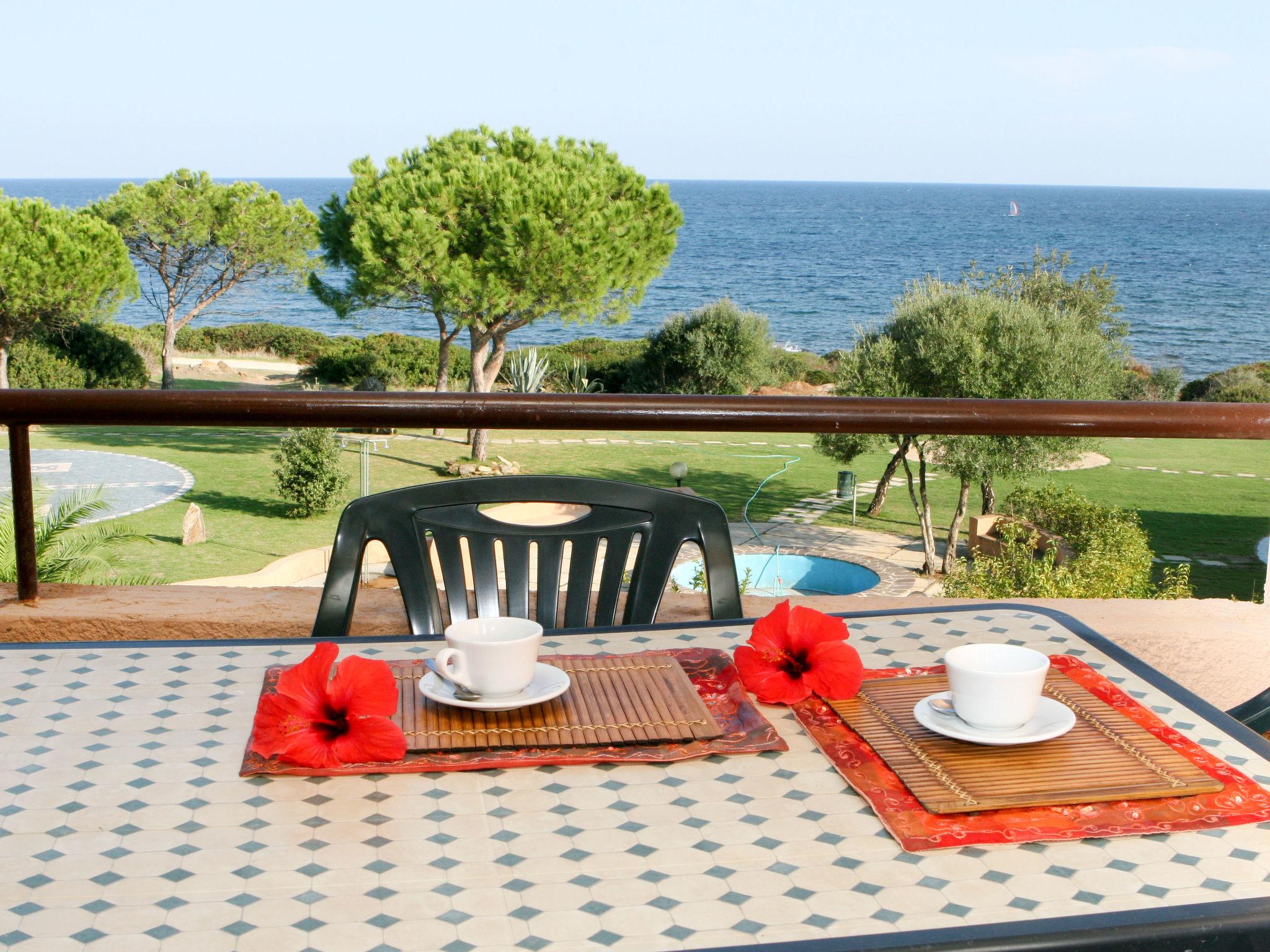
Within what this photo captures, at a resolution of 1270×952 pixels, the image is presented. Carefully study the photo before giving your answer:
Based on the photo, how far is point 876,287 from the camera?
48969 mm

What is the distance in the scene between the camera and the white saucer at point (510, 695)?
34.8 inches

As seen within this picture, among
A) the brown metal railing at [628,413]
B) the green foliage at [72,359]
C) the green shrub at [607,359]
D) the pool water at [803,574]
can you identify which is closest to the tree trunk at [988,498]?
the pool water at [803,574]

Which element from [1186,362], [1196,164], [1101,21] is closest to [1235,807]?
[1186,362]

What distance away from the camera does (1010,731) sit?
2.77 feet

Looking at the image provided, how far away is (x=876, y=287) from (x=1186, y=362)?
16.0m

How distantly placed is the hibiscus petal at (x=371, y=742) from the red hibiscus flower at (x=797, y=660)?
305 mm

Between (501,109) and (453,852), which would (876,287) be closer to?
(501,109)

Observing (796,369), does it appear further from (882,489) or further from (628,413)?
(628,413)

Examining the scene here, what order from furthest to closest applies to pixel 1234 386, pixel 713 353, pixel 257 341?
pixel 257 341 < pixel 1234 386 < pixel 713 353

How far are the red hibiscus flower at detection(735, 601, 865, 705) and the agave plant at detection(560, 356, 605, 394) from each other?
67.7 feet

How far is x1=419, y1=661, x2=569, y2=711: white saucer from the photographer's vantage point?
2.90ft

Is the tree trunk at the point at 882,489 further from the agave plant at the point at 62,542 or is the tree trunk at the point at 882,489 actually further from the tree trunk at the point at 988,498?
the agave plant at the point at 62,542

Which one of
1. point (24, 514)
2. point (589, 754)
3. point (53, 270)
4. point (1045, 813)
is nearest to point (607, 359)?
point (53, 270)

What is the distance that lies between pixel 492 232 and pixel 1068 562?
1074 cm
